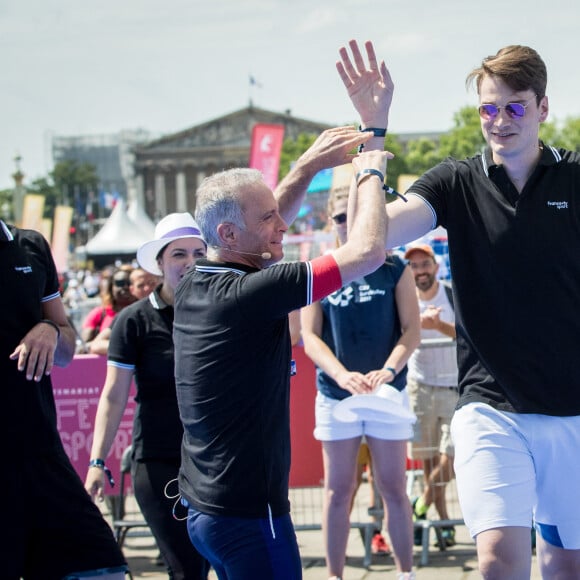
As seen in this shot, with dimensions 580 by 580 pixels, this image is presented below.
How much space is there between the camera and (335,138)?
3699mm

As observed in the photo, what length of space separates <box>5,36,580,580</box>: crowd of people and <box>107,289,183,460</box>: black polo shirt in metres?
0.17

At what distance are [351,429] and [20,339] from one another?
7.63 ft

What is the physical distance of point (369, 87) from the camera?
3.74 m

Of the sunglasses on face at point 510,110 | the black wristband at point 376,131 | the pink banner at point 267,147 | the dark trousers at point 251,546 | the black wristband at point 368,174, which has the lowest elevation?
the dark trousers at point 251,546

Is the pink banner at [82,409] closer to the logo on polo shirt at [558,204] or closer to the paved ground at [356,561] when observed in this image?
the paved ground at [356,561]

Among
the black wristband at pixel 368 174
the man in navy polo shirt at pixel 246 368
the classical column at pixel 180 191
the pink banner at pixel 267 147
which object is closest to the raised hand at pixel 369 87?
the black wristband at pixel 368 174

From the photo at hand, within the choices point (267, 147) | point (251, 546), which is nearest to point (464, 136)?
point (267, 147)

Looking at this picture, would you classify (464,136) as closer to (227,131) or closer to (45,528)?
(227,131)

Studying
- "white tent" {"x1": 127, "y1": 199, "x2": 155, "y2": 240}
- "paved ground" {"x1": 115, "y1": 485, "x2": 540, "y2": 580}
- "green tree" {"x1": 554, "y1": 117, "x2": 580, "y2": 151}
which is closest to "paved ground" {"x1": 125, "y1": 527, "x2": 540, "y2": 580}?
"paved ground" {"x1": 115, "y1": 485, "x2": 540, "y2": 580}

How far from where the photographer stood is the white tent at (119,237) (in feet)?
144

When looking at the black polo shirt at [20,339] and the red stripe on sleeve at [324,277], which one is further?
the black polo shirt at [20,339]

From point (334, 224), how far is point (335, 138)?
241 centimetres

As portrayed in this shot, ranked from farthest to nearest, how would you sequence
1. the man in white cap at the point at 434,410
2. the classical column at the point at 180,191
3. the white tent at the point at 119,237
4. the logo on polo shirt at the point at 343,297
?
the classical column at the point at 180,191
the white tent at the point at 119,237
the man in white cap at the point at 434,410
the logo on polo shirt at the point at 343,297

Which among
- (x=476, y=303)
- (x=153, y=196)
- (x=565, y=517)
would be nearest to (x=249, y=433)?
(x=476, y=303)
